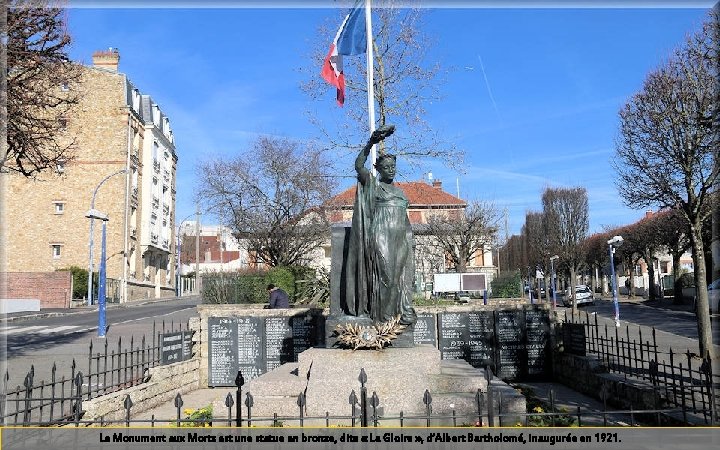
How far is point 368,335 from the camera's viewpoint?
779cm

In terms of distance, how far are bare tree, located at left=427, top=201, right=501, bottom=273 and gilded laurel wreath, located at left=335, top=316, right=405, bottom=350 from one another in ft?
96.3

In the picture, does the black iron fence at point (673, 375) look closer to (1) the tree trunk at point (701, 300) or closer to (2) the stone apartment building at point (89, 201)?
(1) the tree trunk at point (701, 300)

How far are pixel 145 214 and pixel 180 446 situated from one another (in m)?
46.3

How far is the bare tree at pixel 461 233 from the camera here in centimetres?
3921

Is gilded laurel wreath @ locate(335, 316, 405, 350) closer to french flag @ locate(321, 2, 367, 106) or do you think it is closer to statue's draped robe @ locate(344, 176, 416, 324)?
statue's draped robe @ locate(344, 176, 416, 324)

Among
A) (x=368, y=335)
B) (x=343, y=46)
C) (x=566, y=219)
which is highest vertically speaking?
(x=343, y=46)

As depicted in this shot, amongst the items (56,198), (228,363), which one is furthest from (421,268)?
(228,363)

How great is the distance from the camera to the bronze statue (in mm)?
8133

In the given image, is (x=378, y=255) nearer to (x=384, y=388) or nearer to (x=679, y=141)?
(x=384, y=388)

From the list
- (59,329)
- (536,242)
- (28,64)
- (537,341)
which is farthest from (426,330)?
(536,242)

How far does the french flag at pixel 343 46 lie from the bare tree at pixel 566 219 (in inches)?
1428

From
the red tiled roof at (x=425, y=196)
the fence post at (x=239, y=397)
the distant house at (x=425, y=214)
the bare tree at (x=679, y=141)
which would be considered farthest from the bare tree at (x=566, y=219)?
the fence post at (x=239, y=397)

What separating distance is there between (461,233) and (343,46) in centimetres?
2723

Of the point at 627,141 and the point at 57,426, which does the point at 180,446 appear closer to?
the point at 57,426
